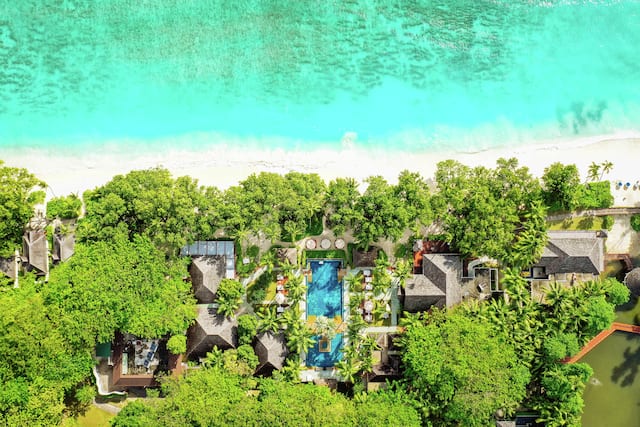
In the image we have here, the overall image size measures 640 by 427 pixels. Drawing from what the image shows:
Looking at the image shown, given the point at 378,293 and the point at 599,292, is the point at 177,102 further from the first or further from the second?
the point at 599,292

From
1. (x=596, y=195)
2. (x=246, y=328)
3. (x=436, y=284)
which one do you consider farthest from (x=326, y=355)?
(x=596, y=195)

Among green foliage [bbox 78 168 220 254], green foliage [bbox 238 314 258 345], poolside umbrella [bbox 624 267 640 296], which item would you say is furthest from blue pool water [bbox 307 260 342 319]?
poolside umbrella [bbox 624 267 640 296]

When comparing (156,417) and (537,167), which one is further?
(537,167)

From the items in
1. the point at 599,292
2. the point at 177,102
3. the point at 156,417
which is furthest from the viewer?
the point at 177,102

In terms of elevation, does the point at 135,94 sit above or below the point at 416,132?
above

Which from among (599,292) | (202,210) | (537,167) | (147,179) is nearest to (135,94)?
(147,179)

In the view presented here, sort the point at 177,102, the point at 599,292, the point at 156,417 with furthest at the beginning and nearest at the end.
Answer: the point at 177,102, the point at 599,292, the point at 156,417

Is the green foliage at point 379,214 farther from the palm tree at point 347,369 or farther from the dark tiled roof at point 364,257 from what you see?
the palm tree at point 347,369

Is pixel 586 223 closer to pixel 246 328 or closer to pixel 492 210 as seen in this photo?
pixel 492 210
